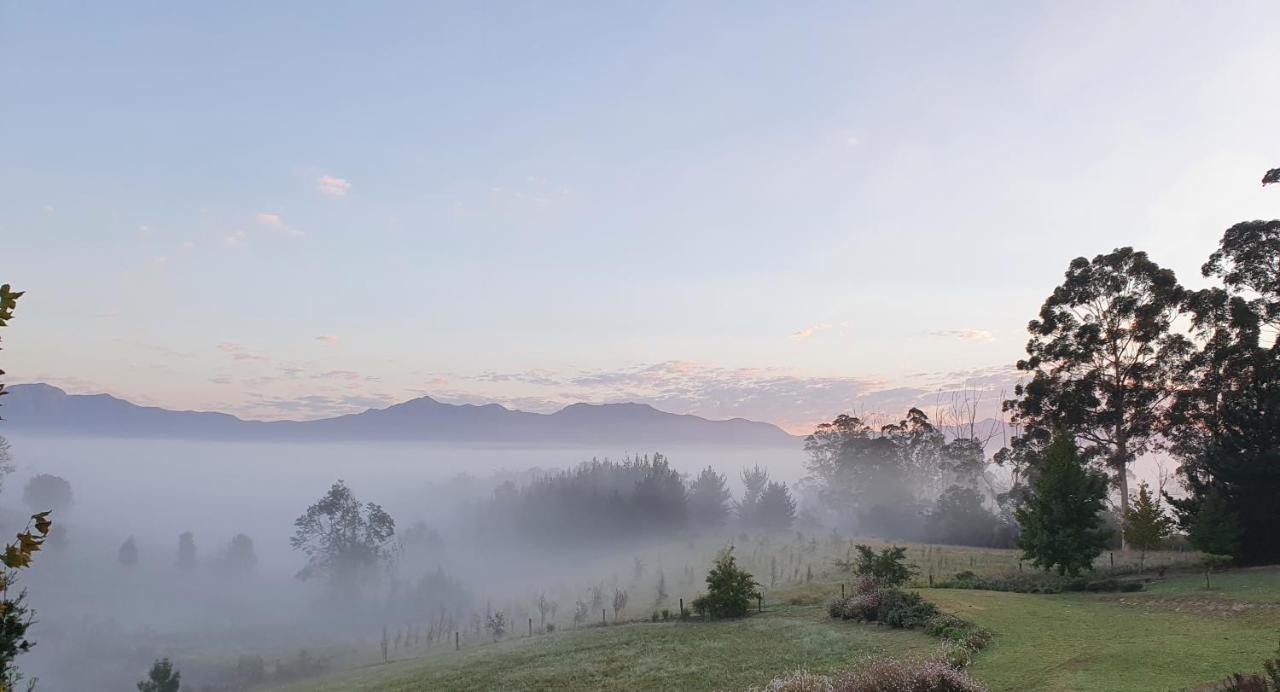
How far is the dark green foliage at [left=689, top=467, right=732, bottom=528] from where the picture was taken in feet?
320

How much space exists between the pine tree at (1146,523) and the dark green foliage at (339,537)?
7254cm

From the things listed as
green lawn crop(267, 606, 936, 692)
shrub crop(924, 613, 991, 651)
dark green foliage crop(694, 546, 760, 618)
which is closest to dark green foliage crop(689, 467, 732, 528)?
dark green foliage crop(694, 546, 760, 618)

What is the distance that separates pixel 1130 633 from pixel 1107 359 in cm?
2803

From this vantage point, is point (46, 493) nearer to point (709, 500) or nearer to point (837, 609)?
point (709, 500)

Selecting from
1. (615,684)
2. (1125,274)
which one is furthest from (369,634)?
(1125,274)

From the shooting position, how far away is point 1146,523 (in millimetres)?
31766

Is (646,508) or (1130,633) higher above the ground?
(1130,633)

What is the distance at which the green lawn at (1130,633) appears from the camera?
1380 centimetres

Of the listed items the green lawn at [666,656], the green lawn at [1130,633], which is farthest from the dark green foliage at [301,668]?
the green lawn at [1130,633]

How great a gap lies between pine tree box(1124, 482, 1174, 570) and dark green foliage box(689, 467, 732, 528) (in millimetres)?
66962

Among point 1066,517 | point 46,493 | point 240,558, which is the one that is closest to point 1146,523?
point 1066,517

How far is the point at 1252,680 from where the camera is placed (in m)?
10.1

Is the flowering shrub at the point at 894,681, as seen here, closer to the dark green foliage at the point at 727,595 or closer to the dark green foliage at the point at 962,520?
the dark green foliage at the point at 727,595

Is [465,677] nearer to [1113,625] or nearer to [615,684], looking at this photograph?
[615,684]
